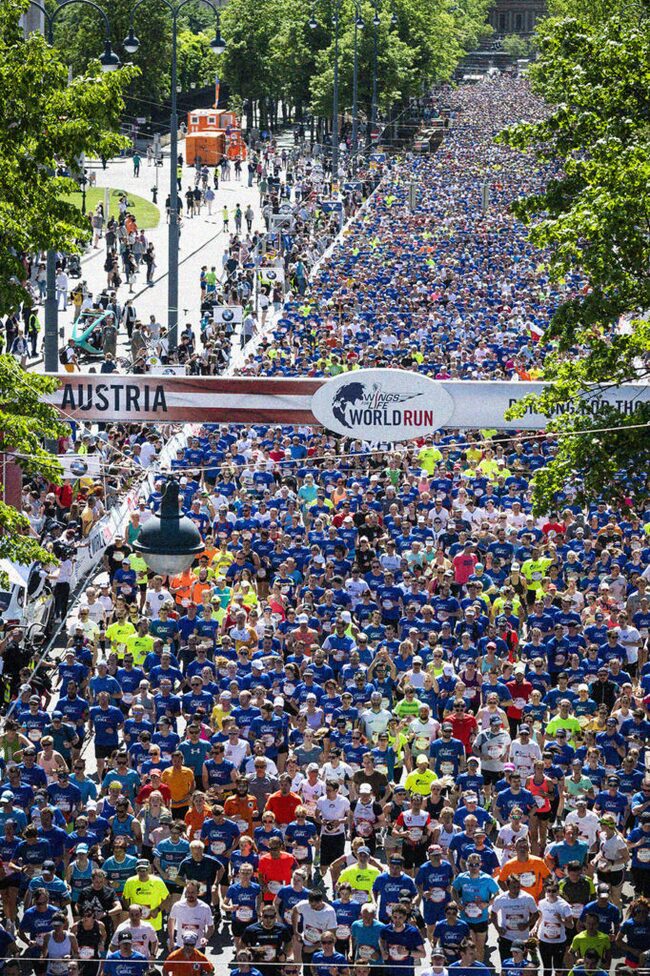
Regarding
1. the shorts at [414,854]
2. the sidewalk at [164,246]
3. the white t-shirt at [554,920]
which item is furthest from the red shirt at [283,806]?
the sidewalk at [164,246]

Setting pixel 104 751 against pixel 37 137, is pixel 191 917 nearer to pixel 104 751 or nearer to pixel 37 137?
pixel 104 751

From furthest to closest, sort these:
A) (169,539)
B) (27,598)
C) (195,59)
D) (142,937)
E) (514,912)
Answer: (195,59) → (27,598) → (514,912) → (142,937) → (169,539)

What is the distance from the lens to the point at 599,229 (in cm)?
1933

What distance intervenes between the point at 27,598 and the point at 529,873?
10065 mm

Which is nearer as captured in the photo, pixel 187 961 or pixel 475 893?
pixel 187 961

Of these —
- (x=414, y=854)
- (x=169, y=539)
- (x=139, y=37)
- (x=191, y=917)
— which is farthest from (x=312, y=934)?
(x=139, y=37)

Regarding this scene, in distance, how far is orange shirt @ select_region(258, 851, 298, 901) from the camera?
1528 centimetres

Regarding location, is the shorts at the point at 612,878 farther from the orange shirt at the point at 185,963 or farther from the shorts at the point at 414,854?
the orange shirt at the point at 185,963

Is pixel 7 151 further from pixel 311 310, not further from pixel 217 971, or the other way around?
pixel 311 310

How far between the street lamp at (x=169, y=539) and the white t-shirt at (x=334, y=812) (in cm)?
398

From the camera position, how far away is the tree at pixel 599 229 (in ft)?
64.4

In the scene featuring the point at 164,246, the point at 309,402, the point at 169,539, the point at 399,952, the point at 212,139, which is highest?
the point at 169,539

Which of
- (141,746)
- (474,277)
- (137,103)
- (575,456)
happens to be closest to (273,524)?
(575,456)

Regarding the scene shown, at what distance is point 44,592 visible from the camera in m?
24.1
